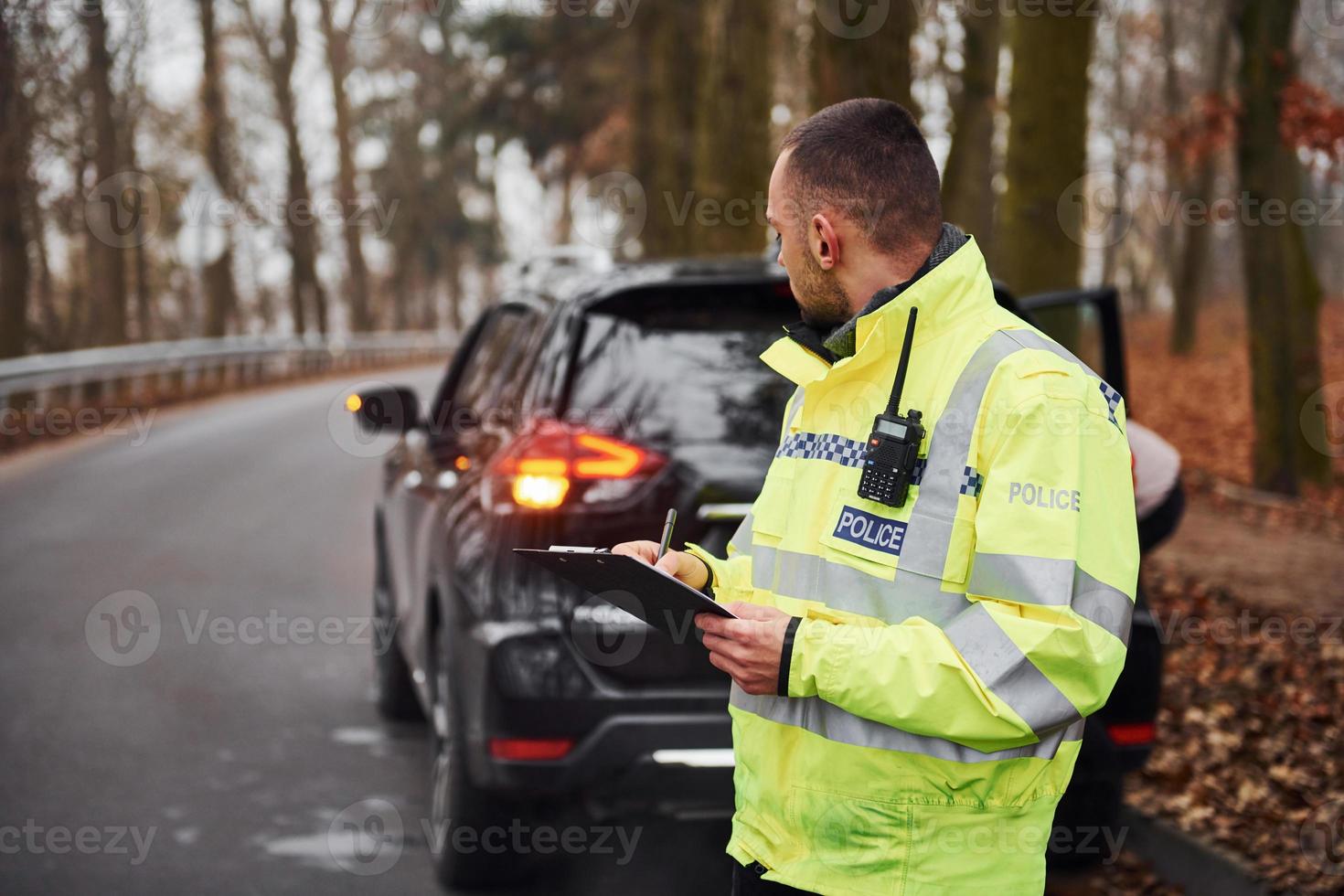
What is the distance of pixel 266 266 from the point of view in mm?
55031

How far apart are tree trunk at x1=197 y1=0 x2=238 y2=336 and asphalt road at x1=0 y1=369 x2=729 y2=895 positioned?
18635 millimetres

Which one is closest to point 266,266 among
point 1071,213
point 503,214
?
point 503,214

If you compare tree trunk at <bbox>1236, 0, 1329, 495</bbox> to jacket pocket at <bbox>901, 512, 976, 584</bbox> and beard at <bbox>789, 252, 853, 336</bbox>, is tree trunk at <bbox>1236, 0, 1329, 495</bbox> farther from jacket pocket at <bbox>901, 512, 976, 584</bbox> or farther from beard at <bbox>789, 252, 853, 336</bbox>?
jacket pocket at <bbox>901, 512, 976, 584</bbox>

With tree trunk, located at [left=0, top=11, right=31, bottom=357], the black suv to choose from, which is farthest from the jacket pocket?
tree trunk, located at [left=0, top=11, right=31, bottom=357]

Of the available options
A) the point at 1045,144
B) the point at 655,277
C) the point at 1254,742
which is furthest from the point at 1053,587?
the point at 1045,144

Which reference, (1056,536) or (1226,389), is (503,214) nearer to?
(1226,389)

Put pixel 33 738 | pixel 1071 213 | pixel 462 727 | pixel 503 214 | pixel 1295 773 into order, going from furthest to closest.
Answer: pixel 503 214 → pixel 1071 213 → pixel 33 738 → pixel 1295 773 → pixel 462 727


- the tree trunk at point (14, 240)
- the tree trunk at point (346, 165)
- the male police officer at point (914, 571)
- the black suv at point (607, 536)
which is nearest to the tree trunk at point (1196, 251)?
the tree trunk at point (14, 240)

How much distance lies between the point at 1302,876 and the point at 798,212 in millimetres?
3225

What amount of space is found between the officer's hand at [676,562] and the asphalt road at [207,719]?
2.38m

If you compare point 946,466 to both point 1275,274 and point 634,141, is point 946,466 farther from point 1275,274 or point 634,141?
point 634,141

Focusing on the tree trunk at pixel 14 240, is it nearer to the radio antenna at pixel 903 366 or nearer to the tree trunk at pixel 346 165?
Answer: the tree trunk at pixel 346 165

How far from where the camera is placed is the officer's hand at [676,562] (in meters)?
2.53

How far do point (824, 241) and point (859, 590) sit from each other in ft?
1.82
